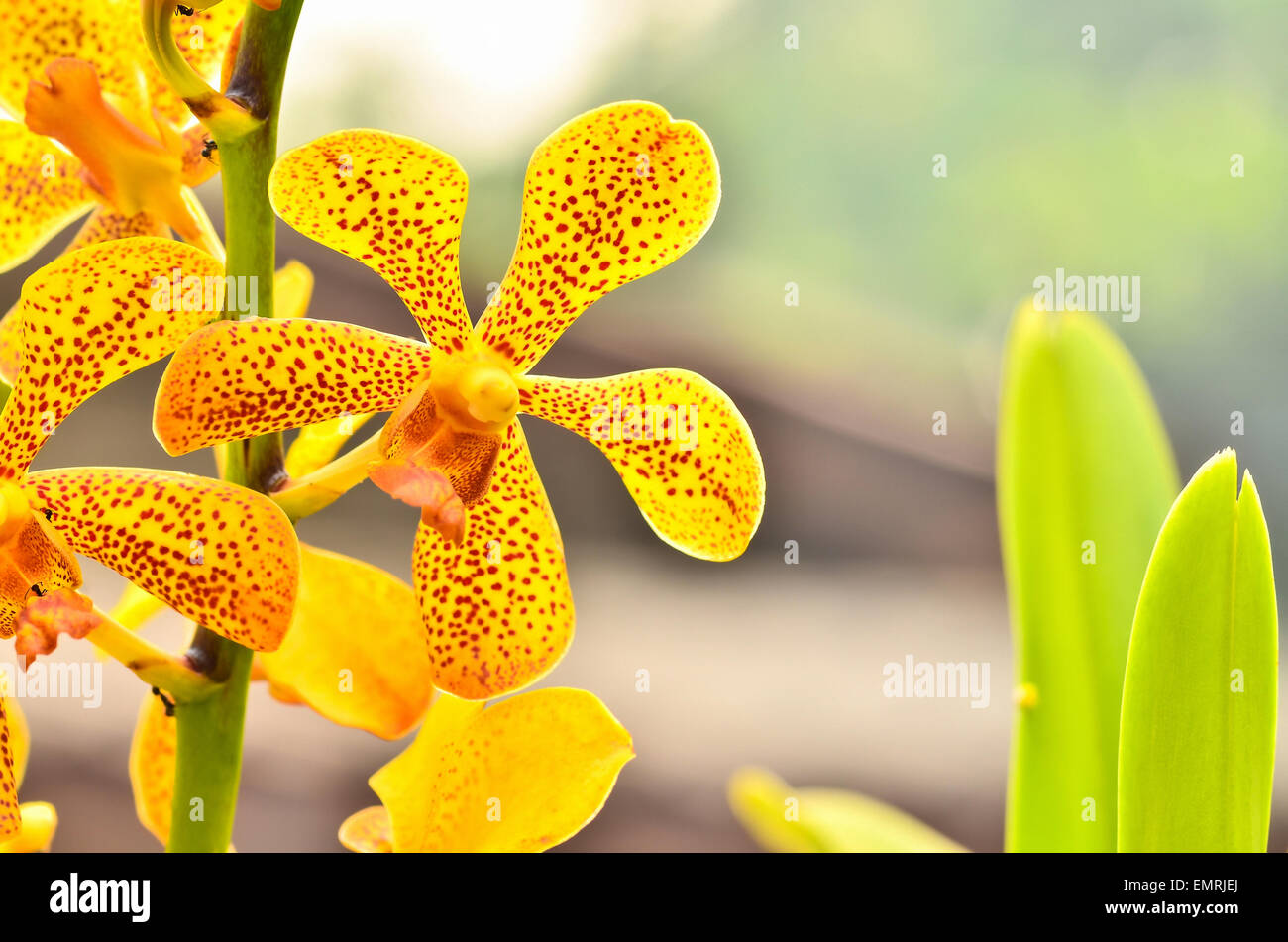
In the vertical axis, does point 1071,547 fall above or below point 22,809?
above

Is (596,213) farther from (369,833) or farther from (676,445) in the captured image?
(369,833)

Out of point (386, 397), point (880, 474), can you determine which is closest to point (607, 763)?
point (386, 397)

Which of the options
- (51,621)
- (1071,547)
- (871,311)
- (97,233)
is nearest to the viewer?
(51,621)

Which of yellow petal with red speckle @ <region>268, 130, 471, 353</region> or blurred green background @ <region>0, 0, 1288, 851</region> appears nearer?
yellow petal with red speckle @ <region>268, 130, 471, 353</region>

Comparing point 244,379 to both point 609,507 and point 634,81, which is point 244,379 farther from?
point 634,81

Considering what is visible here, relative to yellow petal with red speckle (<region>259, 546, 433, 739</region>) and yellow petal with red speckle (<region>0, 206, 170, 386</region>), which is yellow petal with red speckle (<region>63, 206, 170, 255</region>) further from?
yellow petal with red speckle (<region>259, 546, 433, 739</region>)

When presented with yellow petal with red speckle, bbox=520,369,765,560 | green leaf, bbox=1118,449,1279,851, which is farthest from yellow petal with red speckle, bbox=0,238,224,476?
green leaf, bbox=1118,449,1279,851

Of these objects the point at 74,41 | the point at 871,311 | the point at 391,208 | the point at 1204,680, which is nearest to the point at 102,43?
the point at 74,41
